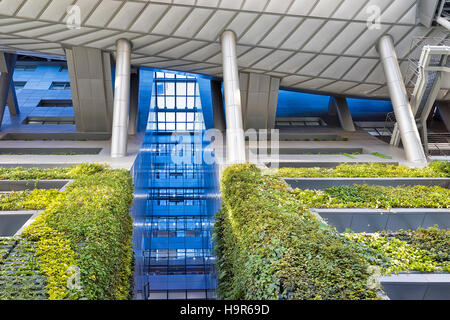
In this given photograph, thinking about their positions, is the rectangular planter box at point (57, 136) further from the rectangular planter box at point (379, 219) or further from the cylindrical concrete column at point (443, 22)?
the cylindrical concrete column at point (443, 22)

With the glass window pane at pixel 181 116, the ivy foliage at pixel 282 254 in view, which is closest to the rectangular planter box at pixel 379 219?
the ivy foliage at pixel 282 254

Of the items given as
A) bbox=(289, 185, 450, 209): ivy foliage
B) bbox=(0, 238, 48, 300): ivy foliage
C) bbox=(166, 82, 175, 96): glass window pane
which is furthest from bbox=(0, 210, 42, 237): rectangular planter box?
bbox=(166, 82, 175, 96): glass window pane

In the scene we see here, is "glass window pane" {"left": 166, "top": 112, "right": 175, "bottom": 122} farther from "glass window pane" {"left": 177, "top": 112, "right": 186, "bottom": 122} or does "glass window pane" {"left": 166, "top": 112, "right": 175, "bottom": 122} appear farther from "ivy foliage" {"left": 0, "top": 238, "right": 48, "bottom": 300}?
"ivy foliage" {"left": 0, "top": 238, "right": 48, "bottom": 300}

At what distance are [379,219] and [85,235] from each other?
8299 mm

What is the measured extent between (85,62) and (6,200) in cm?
1348

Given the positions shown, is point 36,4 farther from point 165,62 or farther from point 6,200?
point 6,200

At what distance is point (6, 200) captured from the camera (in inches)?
507

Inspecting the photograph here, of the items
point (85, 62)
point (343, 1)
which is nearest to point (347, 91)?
point (343, 1)

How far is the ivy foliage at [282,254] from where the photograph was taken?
7426 millimetres

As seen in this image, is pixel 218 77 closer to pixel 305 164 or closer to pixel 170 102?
pixel 305 164

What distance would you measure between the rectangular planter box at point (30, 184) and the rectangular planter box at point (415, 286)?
11.6m

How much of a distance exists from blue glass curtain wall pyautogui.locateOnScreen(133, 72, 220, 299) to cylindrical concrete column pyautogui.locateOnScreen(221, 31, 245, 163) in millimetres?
1670

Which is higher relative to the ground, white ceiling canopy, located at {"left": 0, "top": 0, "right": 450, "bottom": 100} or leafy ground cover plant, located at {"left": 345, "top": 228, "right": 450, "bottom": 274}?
white ceiling canopy, located at {"left": 0, "top": 0, "right": 450, "bottom": 100}

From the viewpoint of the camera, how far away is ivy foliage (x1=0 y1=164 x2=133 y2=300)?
7770 millimetres
